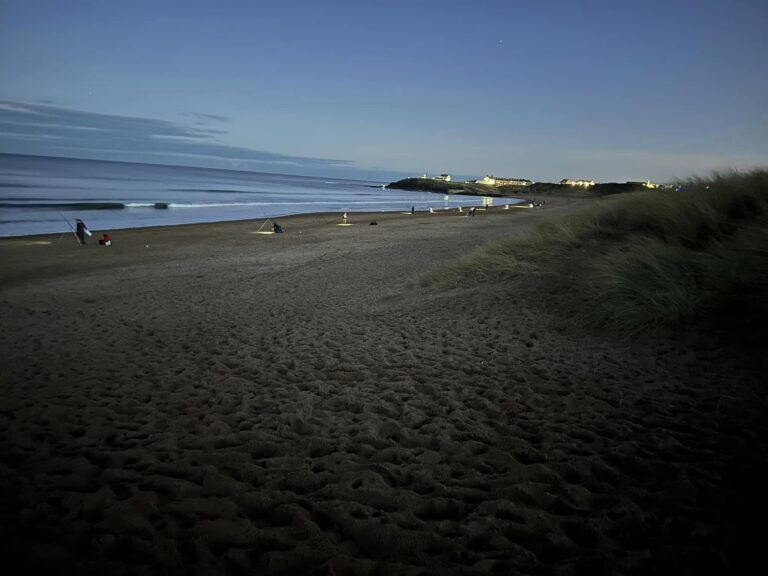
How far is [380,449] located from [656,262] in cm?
517

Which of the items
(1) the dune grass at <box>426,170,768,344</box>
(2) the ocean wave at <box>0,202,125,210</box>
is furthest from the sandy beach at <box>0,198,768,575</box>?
(2) the ocean wave at <box>0,202,125,210</box>

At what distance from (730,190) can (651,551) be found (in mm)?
8219

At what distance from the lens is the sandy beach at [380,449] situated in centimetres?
260

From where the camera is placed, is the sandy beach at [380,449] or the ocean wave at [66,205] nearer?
the sandy beach at [380,449]

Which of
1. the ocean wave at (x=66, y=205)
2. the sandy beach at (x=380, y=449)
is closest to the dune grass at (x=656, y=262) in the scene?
the sandy beach at (x=380, y=449)

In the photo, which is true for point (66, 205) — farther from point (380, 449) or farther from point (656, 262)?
point (656, 262)

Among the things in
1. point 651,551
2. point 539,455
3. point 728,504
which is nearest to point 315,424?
point 539,455

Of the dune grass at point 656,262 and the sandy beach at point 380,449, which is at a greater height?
the dune grass at point 656,262

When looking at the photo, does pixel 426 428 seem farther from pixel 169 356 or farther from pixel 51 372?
pixel 51 372

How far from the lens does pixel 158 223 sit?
26.8 m

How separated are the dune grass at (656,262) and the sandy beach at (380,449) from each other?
21.8 inches

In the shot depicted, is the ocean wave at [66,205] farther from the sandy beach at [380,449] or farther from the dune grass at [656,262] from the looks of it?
the dune grass at [656,262]

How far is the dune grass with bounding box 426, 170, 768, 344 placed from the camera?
5.22m

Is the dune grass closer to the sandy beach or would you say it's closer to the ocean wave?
the sandy beach
